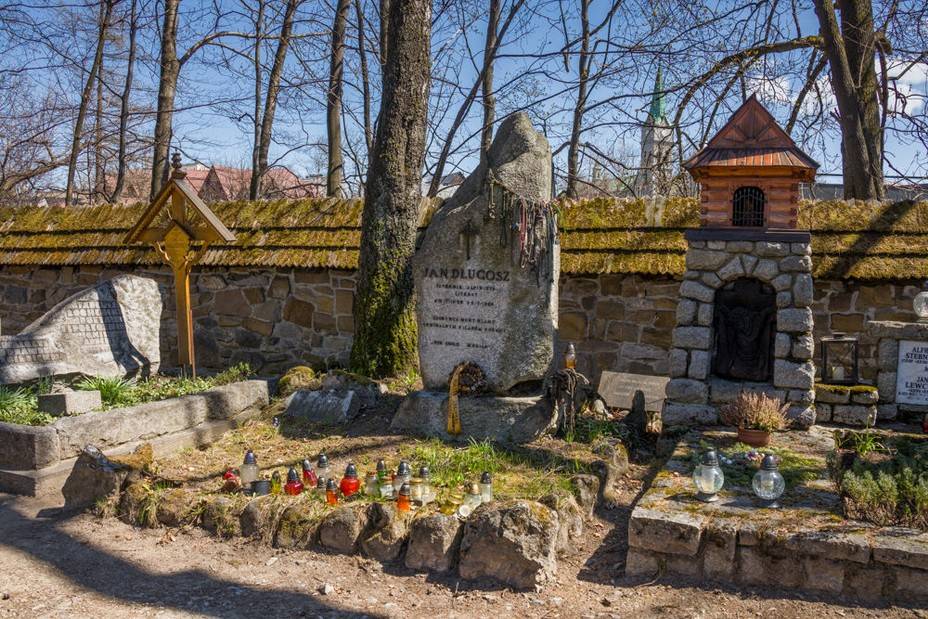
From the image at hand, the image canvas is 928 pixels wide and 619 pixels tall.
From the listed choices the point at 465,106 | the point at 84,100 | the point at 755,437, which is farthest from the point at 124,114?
the point at 755,437

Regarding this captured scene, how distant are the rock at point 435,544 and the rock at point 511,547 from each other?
0.08m

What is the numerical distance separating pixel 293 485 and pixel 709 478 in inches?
105

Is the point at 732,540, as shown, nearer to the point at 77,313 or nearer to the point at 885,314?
the point at 885,314

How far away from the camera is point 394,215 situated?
24.8 ft

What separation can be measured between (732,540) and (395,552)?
1.89 meters

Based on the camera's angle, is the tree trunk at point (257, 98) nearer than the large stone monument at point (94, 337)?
No

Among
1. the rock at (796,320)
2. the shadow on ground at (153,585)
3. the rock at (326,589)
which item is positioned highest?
the rock at (796,320)

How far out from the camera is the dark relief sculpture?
6422 mm

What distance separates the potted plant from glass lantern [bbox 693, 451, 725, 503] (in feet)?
4.27

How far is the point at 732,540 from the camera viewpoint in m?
3.97

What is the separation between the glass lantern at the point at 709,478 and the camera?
4.41 m

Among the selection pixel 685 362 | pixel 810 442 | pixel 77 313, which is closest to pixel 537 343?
pixel 685 362

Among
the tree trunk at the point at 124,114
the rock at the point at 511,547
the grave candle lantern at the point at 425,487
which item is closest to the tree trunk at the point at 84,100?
the tree trunk at the point at 124,114

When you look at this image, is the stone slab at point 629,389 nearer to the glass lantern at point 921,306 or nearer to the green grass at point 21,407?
the glass lantern at point 921,306
